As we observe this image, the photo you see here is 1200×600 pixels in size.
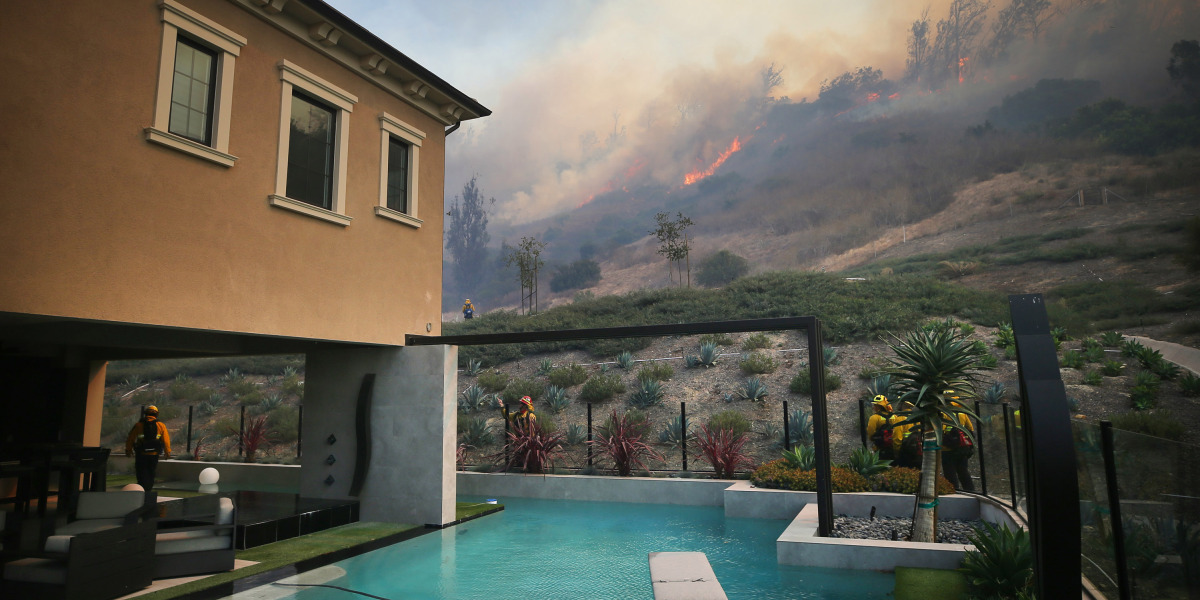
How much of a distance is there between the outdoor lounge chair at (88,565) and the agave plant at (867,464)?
10.5 m

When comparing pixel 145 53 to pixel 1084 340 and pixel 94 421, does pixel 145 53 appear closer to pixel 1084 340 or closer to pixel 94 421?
pixel 94 421

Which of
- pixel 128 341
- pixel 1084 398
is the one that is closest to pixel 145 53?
pixel 128 341

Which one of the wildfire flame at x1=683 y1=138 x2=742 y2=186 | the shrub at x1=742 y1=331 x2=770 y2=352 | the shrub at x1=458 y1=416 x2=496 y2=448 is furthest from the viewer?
the wildfire flame at x1=683 y1=138 x2=742 y2=186

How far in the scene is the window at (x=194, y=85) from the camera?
6699mm

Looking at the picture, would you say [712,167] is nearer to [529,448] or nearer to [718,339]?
[718,339]

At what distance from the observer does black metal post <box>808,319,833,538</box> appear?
809 cm

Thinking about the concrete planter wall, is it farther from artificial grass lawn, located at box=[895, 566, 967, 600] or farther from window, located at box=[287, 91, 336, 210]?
artificial grass lawn, located at box=[895, 566, 967, 600]

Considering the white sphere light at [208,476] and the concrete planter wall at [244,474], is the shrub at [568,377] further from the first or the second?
the white sphere light at [208,476]

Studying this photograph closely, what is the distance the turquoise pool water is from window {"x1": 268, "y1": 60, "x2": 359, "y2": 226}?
4.82 meters

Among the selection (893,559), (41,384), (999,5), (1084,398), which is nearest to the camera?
(893,559)

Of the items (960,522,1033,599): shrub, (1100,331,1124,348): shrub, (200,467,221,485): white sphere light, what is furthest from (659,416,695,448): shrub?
(1100,331,1124,348): shrub

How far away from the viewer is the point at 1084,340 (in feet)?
84.0

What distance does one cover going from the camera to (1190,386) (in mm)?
19641

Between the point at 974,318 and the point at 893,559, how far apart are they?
2509 centimetres
